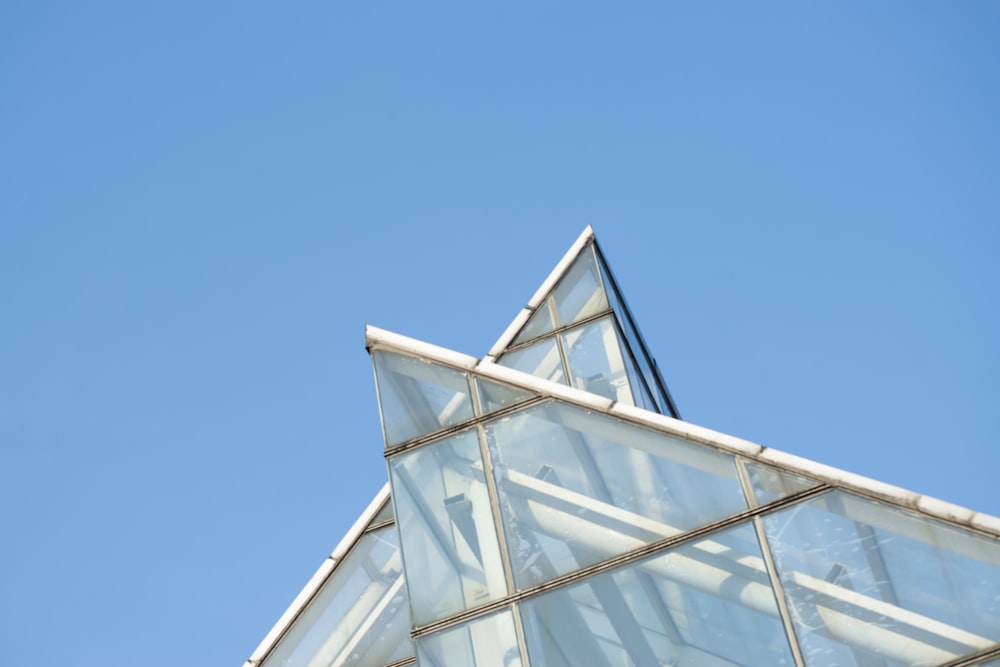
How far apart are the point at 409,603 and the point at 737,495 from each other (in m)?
3.45

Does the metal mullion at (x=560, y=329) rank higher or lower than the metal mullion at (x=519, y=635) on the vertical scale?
higher

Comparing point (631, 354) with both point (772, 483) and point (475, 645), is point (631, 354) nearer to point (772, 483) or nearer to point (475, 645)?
point (772, 483)

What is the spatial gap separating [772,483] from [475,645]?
319 centimetres

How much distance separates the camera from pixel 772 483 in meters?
12.5

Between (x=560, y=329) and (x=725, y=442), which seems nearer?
(x=725, y=442)

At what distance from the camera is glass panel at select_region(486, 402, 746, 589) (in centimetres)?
1282

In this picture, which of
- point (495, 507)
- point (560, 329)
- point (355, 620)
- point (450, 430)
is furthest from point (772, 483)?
point (560, 329)

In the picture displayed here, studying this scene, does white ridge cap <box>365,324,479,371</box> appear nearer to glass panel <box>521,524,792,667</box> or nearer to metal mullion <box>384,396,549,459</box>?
metal mullion <box>384,396,549,459</box>

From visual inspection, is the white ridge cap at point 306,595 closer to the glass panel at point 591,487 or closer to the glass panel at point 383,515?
the glass panel at point 383,515

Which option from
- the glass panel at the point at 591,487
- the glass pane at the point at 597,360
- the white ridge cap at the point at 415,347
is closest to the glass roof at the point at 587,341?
the glass pane at the point at 597,360

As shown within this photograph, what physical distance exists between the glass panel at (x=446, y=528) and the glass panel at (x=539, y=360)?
217 inches

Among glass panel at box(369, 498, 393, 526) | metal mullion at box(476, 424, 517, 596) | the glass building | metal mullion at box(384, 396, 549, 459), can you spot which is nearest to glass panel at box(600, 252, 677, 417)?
glass panel at box(369, 498, 393, 526)

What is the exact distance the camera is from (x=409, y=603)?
1346 centimetres

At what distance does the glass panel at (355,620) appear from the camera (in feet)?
55.3
